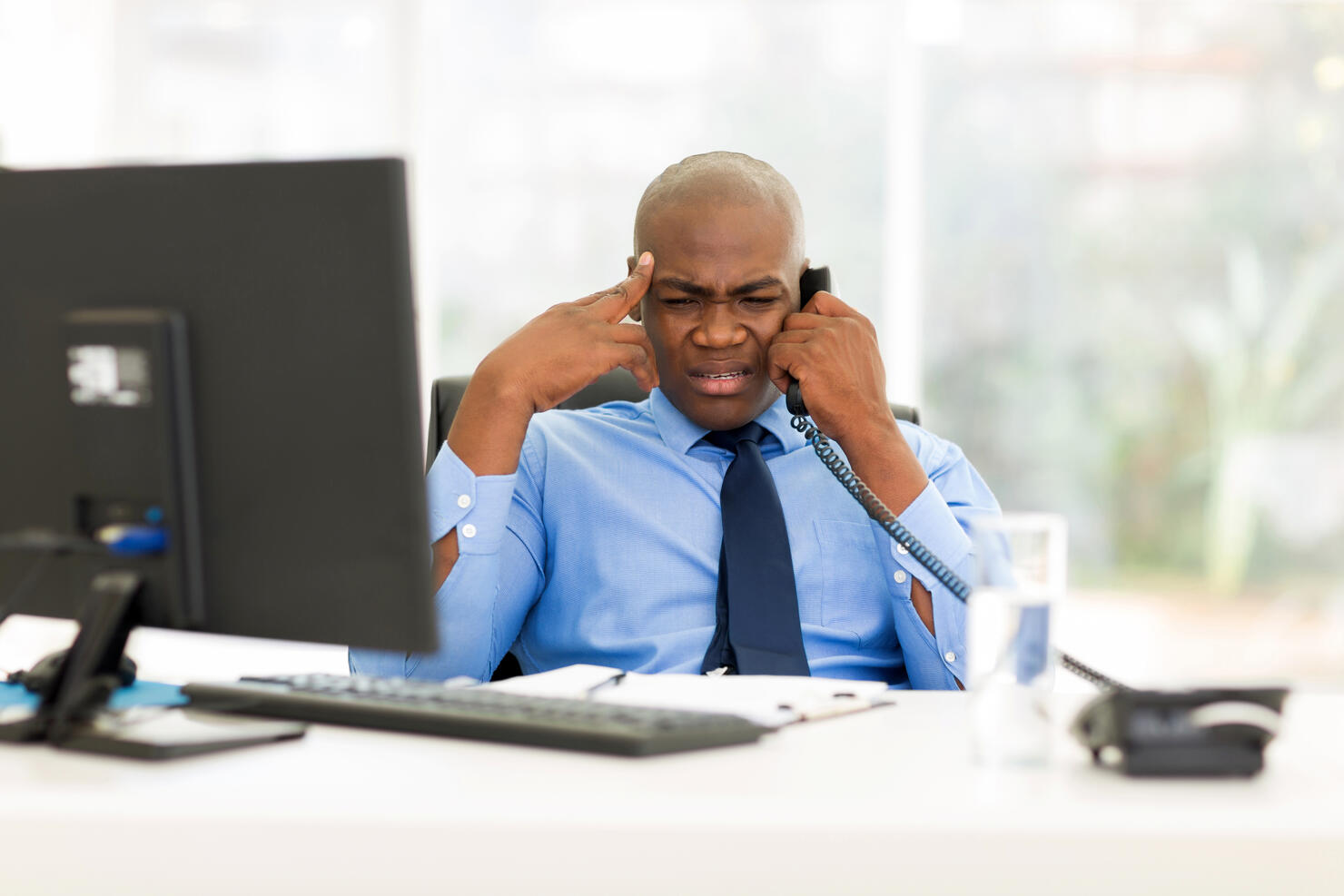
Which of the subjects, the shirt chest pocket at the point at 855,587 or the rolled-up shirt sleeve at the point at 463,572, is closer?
the rolled-up shirt sleeve at the point at 463,572

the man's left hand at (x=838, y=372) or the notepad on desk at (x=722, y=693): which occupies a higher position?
the man's left hand at (x=838, y=372)

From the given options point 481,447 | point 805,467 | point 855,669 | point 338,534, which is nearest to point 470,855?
point 338,534

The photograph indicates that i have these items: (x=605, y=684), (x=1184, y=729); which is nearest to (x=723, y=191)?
(x=605, y=684)

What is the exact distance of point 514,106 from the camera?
3.89 m

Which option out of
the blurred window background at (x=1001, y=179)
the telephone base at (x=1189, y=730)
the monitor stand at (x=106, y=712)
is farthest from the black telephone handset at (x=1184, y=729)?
the blurred window background at (x=1001, y=179)

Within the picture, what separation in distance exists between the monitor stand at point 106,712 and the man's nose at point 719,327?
2.98 feet

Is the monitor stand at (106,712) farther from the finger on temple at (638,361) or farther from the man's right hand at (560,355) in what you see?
the finger on temple at (638,361)

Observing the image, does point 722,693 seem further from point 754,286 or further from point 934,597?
point 754,286

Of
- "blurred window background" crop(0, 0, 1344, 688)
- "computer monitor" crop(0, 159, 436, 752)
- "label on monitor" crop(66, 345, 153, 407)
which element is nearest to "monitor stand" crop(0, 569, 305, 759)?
"computer monitor" crop(0, 159, 436, 752)

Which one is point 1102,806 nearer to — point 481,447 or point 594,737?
point 594,737

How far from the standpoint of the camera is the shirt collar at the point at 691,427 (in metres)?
1.77

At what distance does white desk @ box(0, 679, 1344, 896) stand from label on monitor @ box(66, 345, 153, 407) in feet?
0.97

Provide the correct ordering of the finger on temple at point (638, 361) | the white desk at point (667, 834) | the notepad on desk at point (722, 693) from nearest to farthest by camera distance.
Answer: the white desk at point (667, 834)
the notepad on desk at point (722, 693)
the finger on temple at point (638, 361)

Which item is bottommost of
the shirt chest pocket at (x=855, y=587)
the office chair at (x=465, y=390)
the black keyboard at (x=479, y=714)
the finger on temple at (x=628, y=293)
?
the shirt chest pocket at (x=855, y=587)
